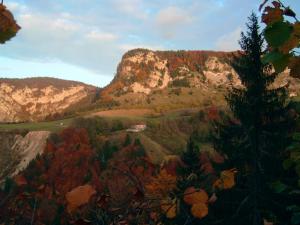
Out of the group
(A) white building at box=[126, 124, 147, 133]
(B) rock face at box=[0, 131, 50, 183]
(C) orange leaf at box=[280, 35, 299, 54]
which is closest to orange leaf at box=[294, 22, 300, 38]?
(C) orange leaf at box=[280, 35, 299, 54]

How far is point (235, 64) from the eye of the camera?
2330 centimetres

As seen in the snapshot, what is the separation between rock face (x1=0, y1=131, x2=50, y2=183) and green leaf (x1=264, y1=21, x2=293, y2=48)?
495ft

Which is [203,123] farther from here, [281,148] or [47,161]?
[281,148]

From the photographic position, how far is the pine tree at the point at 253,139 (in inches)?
770

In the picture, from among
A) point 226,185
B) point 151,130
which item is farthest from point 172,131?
point 226,185

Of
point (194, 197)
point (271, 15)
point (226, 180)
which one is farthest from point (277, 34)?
point (226, 180)

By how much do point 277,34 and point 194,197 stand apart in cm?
162

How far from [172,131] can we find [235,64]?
536 feet

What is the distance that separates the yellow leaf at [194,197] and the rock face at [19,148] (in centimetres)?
14940

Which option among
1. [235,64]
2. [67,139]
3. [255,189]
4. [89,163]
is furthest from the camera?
[67,139]

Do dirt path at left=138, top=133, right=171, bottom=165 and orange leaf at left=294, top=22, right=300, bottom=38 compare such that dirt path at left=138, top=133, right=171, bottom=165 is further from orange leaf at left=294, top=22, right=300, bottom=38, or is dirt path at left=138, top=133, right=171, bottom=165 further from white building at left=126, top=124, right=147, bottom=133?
orange leaf at left=294, top=22, right=300, bottom=38

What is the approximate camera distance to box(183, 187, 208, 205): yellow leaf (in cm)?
311

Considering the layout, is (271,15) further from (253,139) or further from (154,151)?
(154,151)

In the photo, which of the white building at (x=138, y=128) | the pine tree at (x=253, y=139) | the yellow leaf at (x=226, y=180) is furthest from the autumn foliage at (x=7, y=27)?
the white building at (x=138, y=128)
